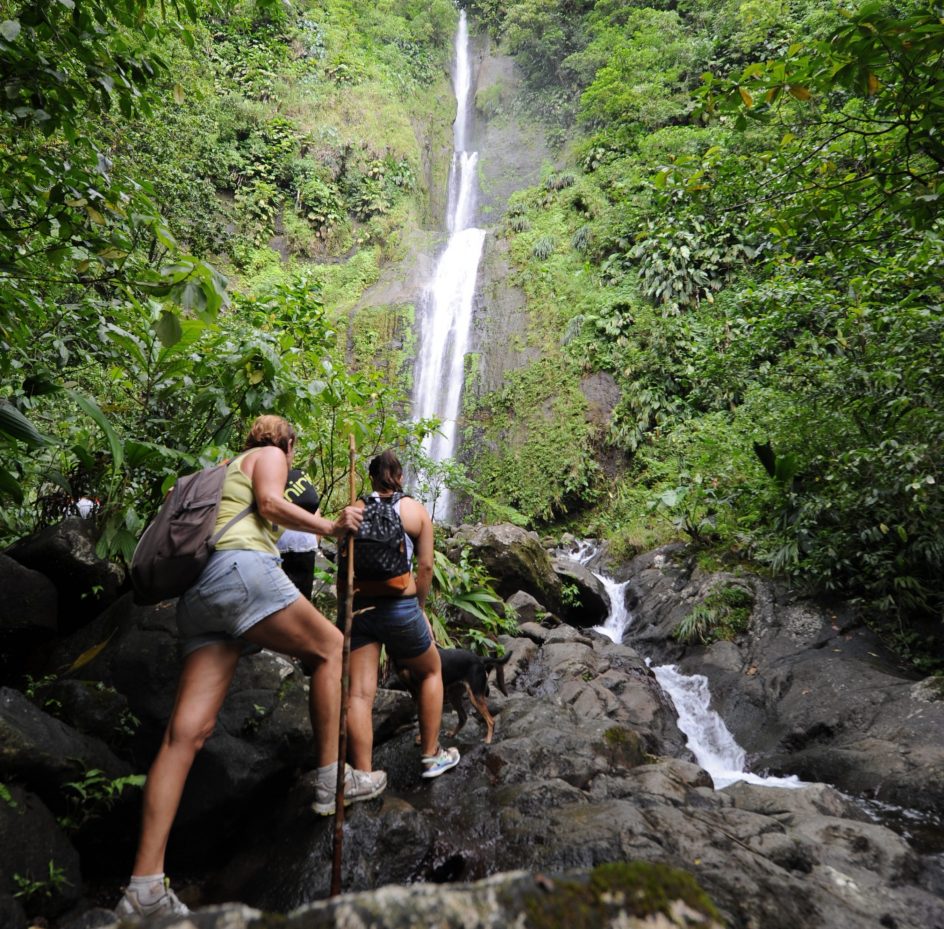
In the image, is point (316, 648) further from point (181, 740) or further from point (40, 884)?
point (40, 884)

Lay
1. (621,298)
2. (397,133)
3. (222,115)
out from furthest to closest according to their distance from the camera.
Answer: (397,133), (222,115), (621,298)

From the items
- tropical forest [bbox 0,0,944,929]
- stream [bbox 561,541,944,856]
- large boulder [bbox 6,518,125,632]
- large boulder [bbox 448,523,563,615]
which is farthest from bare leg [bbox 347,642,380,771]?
large boulder [bbox 448,523,563,615]

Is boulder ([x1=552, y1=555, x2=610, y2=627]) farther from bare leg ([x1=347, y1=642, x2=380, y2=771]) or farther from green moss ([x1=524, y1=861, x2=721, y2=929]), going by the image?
green moss ([x1=524, y1=861, x2=721, y2=929])

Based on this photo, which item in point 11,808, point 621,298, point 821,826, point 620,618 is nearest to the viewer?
point 11,808

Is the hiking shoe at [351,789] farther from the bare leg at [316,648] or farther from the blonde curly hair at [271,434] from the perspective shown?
the blonde curly hair at [271,434]

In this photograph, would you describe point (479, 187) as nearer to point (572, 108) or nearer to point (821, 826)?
point (572, 108)

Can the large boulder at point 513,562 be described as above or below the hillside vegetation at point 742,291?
below

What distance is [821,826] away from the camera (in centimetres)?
285

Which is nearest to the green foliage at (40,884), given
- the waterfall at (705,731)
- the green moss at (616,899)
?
the green moss at (616,899)

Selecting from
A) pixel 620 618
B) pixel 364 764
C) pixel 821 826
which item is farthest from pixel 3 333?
pixel 620 618

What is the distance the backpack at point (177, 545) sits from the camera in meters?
2.27

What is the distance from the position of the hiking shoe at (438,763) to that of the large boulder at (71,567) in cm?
235

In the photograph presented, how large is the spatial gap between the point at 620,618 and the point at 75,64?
→ 8742 millimetres

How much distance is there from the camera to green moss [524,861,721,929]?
2.98ft
